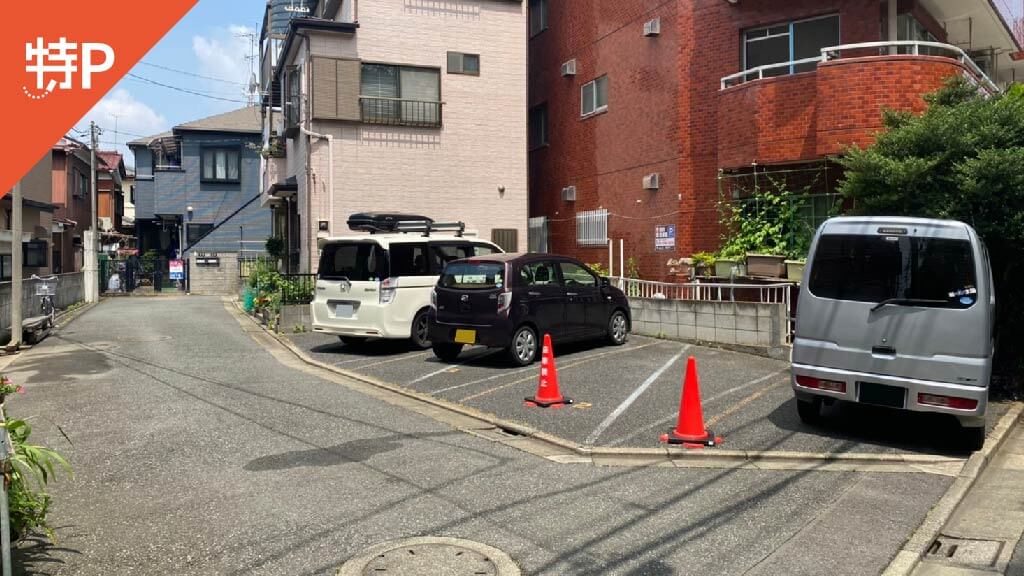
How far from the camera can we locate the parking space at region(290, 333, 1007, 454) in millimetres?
7355

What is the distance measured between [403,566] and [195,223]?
3863cm

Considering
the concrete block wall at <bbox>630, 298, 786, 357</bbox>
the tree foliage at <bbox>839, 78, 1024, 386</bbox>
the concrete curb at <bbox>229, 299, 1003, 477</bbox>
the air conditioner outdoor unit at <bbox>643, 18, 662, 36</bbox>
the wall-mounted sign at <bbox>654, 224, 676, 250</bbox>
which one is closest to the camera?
the concrete curb at <bbox>229, 299, 1003, 477</bbox>

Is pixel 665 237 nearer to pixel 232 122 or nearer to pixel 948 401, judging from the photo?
pixel 948 401

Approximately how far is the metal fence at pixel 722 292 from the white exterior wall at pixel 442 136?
5.80 metres

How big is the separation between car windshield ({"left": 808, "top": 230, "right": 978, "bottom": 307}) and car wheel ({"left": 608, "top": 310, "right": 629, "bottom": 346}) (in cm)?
547

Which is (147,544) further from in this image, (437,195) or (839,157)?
(437,195)

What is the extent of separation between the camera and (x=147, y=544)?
4.63 metres

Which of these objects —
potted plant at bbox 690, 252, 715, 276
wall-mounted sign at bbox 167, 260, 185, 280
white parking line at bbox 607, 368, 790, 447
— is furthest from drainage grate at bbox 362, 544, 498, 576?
wall-mounted sign at bbox 167, 260, 185, 280

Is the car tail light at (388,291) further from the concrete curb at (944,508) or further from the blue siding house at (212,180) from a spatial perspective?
the blue siding house at (212,180)

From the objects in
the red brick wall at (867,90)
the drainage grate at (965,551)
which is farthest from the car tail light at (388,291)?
the drainage grate at (965,551)

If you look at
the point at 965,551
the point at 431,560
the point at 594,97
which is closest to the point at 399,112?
the point at 594,97

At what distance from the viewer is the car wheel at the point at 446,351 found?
11.9 m

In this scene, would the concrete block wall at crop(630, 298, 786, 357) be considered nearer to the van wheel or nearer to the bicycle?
the van wheel

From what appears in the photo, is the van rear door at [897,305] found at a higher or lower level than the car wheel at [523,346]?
higher
